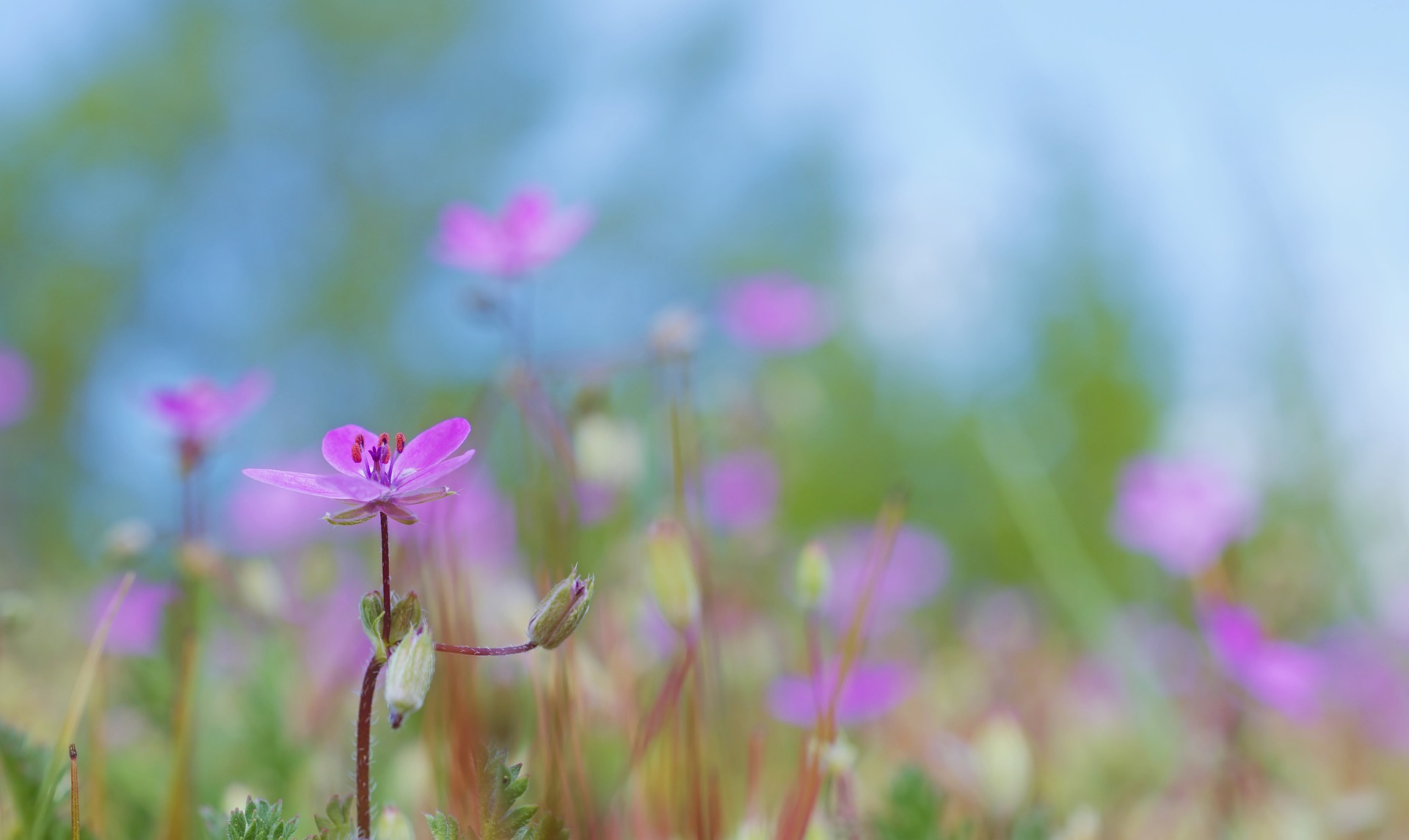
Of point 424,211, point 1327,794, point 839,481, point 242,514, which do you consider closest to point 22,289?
point 424,211

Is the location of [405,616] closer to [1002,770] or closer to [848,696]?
[1002,770]

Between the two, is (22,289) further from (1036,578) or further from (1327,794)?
(1327,794)

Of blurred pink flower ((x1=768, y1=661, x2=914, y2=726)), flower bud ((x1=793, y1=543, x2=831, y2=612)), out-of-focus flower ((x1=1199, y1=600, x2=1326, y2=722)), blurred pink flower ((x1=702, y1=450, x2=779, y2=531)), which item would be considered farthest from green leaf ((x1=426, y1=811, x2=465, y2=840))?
blurred pink flower ((x1=702, y1=450, x2=779, y2=531))

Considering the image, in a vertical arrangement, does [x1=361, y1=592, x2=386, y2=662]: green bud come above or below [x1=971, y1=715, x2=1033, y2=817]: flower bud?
above

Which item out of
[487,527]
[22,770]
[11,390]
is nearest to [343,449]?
[22,770]

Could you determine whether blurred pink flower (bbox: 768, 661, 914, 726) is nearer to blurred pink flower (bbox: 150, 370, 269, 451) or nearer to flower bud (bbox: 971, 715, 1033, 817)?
flower bud (bbox: 971, 715, 1033, 817)

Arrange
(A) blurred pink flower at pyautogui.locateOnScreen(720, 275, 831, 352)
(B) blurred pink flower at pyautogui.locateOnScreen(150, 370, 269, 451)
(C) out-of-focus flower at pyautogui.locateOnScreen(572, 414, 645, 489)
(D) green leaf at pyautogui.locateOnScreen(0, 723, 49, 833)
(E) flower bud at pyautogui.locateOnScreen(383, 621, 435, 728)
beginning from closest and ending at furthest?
(E) flower bud at pyautogui.locateOnScreen(383, 621, 435, 728) < (D) green leaf at pyautogui.locateOnScreen(0, 723, 49, 833) < (B) blurred pink flower at pyautogui.locateOnScreen(150, 370, 269, 451) < (C) out-of-focus flower at pyautogui.locateOnScreen(572, 414, 645, 489) < (A) blurred pink flower at pyautogui.locateOnScreen(720, 275, 831, 352)
